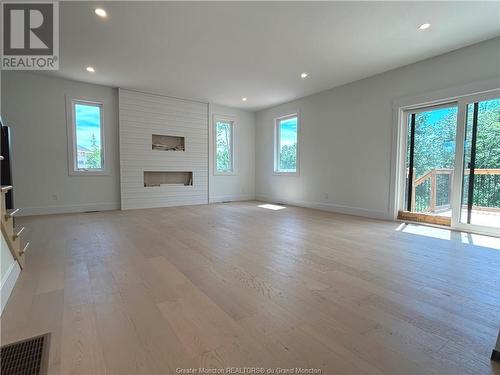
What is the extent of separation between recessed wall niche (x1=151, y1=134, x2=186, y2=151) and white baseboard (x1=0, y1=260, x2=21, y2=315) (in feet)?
14.8

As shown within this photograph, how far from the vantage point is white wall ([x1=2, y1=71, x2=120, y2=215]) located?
15.2ft

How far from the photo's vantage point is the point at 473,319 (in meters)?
1.48

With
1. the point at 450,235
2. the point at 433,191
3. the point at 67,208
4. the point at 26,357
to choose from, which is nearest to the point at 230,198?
the point at 67,208

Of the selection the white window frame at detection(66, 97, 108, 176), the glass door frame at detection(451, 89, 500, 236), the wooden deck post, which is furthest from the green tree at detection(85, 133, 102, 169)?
the glass door frame at detection(451, 89, 500, 236)

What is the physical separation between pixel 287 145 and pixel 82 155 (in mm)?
4995

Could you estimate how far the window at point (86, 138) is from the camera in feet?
17.0

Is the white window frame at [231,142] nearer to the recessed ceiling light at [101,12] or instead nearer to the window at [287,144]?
the window at [287,144]

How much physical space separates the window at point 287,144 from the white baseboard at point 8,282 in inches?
218

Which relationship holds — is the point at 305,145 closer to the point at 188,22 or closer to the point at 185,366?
the point at 188,22

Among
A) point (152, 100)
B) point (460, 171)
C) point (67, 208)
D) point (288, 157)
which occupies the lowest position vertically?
point (67, 208)

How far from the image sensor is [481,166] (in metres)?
3.54

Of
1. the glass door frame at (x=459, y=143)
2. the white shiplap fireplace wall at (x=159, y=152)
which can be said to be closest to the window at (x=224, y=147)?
the white shiplap fireplace wall at (x=159, y=152)

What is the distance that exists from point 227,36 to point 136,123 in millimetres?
3465

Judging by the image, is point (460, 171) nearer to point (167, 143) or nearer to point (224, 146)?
point (224, 146)
